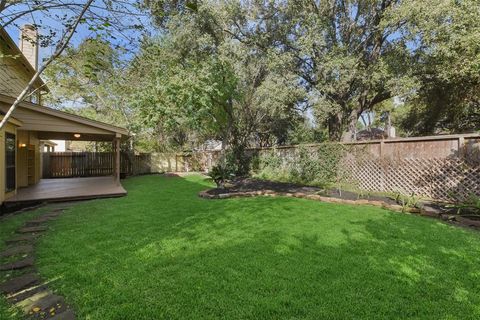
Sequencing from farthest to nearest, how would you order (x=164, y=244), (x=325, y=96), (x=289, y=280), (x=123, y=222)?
(x=325, y=96)
(x=123, y=222)
(x=164, y=244)
(x=289, y=280)

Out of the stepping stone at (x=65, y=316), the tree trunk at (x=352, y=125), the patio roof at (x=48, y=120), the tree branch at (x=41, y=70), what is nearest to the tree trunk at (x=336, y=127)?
the tree trunk at (x=352, y=125)

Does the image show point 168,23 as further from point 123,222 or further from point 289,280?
point 289,280

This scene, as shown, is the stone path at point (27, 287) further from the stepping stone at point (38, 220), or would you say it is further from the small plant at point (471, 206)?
the small plant at point (471, 206)

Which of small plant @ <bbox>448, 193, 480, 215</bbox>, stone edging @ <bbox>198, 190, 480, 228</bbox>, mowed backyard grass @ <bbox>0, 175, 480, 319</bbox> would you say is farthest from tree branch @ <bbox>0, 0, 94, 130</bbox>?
small plant @ <bbox>448, 193, 480, 215</bbox>

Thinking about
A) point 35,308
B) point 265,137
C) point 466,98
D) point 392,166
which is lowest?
point 35,308

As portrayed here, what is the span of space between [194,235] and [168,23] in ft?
39.2

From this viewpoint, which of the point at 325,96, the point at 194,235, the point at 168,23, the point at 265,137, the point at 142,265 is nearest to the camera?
the point at 142,265

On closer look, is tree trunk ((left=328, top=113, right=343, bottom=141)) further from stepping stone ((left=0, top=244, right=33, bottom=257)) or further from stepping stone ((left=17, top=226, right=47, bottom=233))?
stepping stone ((left=0, top=244, right=33, bottom=257))

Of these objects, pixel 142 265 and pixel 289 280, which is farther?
pixel 142 265

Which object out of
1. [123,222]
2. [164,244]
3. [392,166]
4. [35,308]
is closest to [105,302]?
[35,308]

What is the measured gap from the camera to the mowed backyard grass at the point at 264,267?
2.35 meters

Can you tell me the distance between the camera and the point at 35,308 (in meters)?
2.37

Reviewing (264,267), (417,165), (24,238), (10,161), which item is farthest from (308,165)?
(10,161)

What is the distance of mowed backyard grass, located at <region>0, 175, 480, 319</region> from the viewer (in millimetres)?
2354
